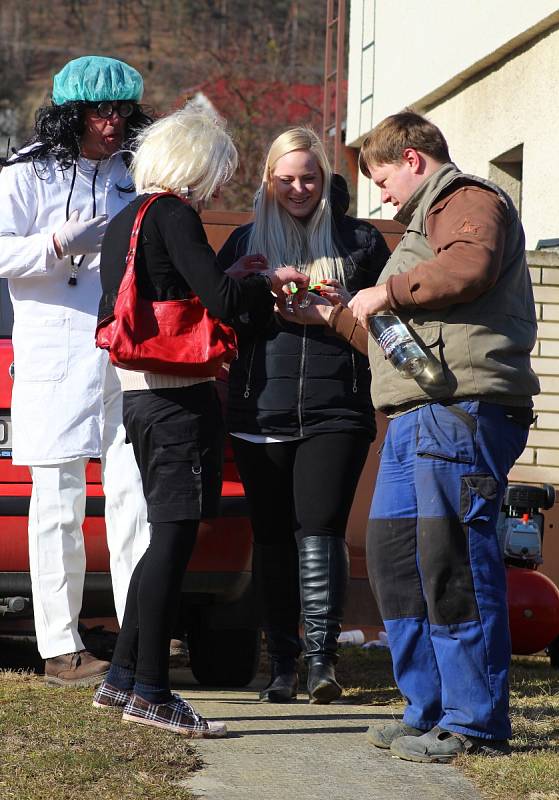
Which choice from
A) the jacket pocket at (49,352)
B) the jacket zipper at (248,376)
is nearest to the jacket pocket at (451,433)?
the jacket zipper at (248,376)

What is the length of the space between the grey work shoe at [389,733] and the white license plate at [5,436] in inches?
66.2

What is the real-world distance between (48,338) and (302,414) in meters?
0.88

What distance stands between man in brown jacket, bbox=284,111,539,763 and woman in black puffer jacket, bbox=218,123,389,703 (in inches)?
31.6

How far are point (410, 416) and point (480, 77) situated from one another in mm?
6973

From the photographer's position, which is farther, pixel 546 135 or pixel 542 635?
pixel 546 135

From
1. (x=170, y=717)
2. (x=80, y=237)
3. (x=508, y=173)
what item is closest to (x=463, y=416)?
(x=170, y=717)

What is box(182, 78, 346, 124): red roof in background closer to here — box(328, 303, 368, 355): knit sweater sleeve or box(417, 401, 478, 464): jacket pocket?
box(328, 303, 368, 355): knit sweater sleeve

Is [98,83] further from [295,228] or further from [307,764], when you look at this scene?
[307,764]

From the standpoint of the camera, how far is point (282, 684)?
4621 mm

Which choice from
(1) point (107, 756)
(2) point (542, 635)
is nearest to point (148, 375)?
(1) point (107, 756)

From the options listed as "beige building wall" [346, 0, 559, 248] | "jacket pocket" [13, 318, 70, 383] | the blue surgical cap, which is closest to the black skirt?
"jacket pocket" [13, 318, 70, 383]

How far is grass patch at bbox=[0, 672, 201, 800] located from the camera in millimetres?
3168

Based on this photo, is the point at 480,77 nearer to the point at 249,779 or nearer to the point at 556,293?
the point at 556,293

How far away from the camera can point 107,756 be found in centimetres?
344
